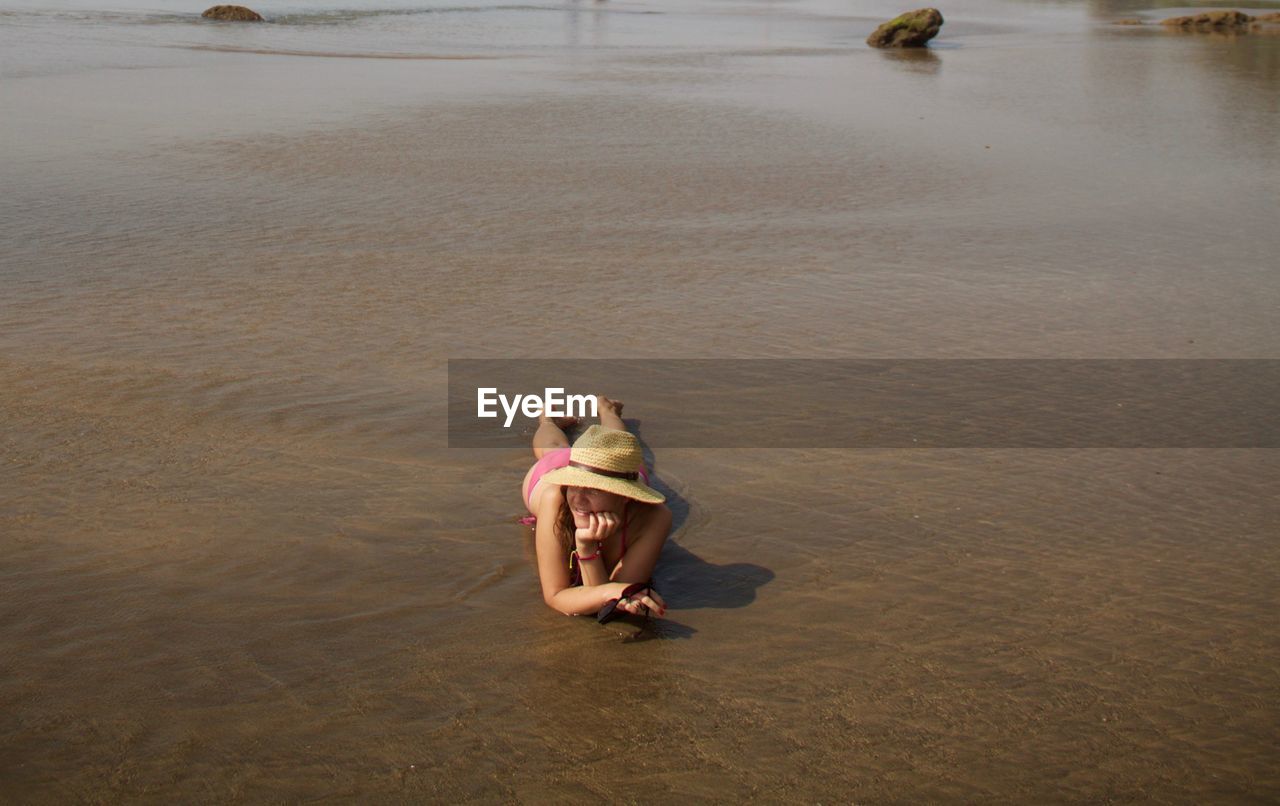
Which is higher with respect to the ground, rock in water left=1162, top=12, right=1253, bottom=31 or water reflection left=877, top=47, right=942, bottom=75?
rock in water left=1162, top=12, right=1253, bottom=31

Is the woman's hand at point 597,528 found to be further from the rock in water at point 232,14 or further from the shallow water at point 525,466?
the rock in water at point 232,14

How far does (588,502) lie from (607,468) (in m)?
0.13

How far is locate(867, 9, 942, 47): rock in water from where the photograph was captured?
1062 inches

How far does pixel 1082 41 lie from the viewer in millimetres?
28406

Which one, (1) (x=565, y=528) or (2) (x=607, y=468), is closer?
(2) (x=607, y=468)

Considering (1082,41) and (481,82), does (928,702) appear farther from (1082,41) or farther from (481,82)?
(1082,41)

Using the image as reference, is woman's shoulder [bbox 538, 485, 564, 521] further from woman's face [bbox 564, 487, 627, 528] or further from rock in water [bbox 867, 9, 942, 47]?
rock in water [bbox 867, 9, 942, 47]

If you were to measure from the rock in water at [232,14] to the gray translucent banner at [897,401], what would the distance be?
23960 millimetres

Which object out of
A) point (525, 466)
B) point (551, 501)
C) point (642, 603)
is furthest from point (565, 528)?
point (525, 466)

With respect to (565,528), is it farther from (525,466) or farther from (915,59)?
(915,59)

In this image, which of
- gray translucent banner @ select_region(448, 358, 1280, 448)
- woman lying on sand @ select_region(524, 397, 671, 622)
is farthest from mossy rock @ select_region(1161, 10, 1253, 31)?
woman lying on sand @ select_region(524, 397, 671, 622)

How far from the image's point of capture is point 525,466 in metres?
5.60

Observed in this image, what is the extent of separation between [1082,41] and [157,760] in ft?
93.4

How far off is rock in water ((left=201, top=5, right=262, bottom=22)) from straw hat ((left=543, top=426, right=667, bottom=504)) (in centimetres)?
2633
